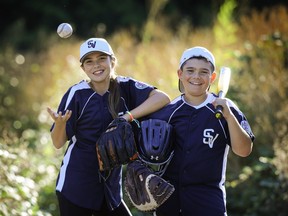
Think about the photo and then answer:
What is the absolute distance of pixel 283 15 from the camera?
9477 mm

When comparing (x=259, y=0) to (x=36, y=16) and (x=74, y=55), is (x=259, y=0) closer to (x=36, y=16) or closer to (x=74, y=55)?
(x=74, y=55)

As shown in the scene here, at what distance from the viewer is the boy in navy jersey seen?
13.8ft

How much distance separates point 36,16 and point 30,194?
2024cm

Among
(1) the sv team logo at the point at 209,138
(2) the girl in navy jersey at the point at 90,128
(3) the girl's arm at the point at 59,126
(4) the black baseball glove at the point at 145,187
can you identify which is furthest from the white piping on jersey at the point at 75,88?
(1) the sv team logo at the point at 209,138

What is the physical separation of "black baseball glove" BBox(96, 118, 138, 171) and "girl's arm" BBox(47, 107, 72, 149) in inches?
11.3

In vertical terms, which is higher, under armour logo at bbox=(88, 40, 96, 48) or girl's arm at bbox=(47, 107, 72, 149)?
under armour logo at bbox=(88, 40, 96, 48)

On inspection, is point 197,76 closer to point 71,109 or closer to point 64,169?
point 71,109

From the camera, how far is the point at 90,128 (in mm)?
4543

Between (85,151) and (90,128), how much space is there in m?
0.17

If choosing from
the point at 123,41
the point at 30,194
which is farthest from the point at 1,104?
the point at 30,194

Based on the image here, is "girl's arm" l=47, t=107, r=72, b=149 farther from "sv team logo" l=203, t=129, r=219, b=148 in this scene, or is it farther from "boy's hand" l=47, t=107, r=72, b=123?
"sv team logo" l=203, t=129, r=219, b=148

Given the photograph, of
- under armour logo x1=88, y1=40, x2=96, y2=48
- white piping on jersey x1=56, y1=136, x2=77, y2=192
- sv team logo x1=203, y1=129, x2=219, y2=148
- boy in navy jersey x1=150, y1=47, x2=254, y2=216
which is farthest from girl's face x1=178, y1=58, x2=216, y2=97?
white piping on jersey x1=56, y1=136, x2=77, y2=192

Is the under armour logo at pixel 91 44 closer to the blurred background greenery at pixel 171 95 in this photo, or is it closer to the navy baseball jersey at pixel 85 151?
the navy baseball jersey at pixel 85 151

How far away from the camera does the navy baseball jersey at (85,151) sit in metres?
4.53
